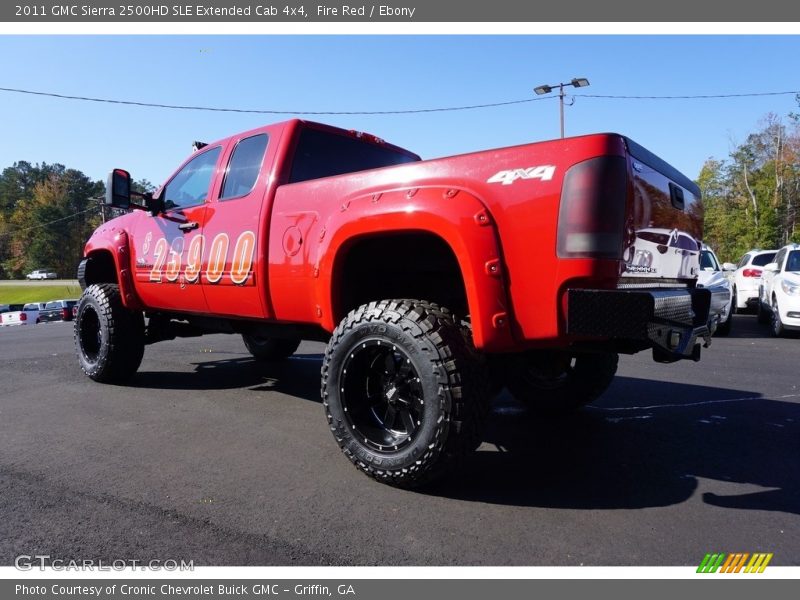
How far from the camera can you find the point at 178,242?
14.3 feet

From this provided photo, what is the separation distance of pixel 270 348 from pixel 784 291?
820 centimetres

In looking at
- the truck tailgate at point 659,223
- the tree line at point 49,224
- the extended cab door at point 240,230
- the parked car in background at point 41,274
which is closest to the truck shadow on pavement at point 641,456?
the truck tailgate at point 659,223

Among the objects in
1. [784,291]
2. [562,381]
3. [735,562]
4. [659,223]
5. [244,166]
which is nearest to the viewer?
[735,562]

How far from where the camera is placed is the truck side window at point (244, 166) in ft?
12.7

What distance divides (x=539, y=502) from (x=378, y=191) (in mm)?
1741

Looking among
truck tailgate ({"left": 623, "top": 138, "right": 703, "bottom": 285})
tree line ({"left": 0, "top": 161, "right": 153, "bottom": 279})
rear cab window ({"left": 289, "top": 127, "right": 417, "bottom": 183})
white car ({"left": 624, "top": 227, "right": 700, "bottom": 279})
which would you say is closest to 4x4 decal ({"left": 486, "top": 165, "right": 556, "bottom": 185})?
truck tailgate ({"left": 623, "top": 138, "right": 703, "bottom": 285})

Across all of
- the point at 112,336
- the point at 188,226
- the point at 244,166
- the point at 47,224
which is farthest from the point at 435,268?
the point at 47,224

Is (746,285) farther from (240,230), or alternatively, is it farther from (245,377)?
→ (240,230)

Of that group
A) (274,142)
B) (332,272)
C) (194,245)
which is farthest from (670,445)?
(194,245)

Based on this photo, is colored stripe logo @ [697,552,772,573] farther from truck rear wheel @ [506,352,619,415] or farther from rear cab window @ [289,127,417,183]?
rear cab window @ [289,127,417,183]

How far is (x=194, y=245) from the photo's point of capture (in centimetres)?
418

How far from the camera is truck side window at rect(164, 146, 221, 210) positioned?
4340 millimetres

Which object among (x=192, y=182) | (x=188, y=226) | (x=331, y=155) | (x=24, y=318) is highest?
(x=331, y=155)

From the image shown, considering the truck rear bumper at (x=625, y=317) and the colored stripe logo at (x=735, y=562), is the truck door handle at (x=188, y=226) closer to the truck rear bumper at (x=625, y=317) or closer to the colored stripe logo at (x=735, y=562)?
the truck rear bumper at (x=625, y=317)
